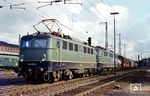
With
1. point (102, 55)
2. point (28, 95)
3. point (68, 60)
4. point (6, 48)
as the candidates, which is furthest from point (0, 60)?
point (28, 95)

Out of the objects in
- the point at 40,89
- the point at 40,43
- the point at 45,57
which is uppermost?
the point at 40,43

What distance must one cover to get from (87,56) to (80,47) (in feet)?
13.6

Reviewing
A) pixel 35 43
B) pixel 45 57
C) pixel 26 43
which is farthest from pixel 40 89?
pixel 26 43

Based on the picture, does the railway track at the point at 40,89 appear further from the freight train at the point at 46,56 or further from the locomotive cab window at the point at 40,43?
the locomotive cab window at the point at 40,43

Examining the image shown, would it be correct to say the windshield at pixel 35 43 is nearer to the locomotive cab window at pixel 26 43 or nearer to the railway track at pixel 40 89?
the locomotive cab window at pixel 26 43

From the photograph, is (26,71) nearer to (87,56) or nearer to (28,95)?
(28,95)

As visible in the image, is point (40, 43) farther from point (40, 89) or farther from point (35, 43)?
point (40, 89)

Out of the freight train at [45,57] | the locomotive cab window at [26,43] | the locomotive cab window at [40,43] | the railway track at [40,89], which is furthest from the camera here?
the locomotive cab window at [26,43]

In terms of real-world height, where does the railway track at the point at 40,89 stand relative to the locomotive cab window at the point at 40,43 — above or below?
below

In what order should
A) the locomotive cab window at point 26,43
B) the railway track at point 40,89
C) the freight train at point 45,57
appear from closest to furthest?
the railway track at point 40,89 → the freight train at point 45,57 → the locomotive cab window at point 26,43

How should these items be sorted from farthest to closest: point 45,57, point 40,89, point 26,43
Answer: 1. point 26,43
2. point 45,57
3. point 40,89

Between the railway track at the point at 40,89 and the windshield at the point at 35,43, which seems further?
the windshield at the point at 35,43

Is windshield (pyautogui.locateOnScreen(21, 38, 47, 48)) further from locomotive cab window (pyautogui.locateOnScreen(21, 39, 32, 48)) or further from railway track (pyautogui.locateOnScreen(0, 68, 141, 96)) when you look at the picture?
railway track (pyautogui.locateOnScreen(0, 68, 141, 96))

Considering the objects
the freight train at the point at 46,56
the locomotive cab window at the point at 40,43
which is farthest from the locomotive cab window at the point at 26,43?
the locomotive cab window at the point at 40,43
